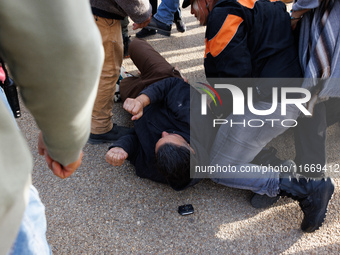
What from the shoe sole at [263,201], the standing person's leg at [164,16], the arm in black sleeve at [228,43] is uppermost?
the arm in black sleeve at [228,43]

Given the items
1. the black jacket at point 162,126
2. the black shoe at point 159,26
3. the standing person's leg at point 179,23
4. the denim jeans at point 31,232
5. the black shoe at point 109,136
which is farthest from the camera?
the standing person's leg at point 179,23

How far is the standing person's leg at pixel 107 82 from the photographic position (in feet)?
7.54

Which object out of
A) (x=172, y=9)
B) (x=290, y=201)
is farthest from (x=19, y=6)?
(x=172, y=9)

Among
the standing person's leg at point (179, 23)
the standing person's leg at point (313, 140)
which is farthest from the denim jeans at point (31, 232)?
the standing person's leg at point (179, 23)

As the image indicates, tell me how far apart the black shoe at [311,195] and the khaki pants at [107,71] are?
141 cm

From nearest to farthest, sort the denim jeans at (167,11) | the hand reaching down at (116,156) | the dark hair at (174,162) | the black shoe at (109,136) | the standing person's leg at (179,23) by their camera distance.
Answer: the dark hair at (174,162), the hand reaching down at (116,156), the black shoe at (109,136), the denim jeans at (167,11), the standing person's leg at (179,23)

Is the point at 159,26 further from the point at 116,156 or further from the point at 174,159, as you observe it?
the point at 174,159

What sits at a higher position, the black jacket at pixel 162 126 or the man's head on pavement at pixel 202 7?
the man's head on pavement at pixel 202 7

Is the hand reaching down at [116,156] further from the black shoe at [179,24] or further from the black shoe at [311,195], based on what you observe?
the black shoe at [179,24]

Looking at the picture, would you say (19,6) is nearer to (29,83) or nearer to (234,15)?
(29,83)

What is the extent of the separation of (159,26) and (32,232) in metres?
3.34

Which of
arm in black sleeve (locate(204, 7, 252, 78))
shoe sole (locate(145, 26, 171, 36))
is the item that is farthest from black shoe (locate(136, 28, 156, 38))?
arm in black sleeve (locate(204, 7, 252, 78))

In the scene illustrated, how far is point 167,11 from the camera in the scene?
383cm

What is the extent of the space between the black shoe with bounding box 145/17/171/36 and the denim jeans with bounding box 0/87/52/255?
10.3 ft
